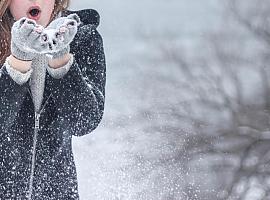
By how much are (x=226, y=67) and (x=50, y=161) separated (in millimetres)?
3441

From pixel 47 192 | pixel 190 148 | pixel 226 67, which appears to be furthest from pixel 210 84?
pixel 47 192

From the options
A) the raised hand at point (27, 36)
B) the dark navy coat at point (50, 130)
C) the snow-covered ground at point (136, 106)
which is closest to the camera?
the raised hand at point (27, 36)

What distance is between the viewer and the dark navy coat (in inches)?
39.0

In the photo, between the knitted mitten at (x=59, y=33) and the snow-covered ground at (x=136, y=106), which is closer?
the knitted mitten at (x=59, y=33)

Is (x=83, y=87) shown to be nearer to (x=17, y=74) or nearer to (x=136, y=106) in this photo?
(x=17, y=74)

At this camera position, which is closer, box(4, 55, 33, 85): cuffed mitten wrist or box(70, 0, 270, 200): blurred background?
box(4, 55, 33, 85): cuffed mitten wrist

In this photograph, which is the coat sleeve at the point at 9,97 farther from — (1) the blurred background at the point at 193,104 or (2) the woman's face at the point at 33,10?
(1) the blurred background at the point at 193,104

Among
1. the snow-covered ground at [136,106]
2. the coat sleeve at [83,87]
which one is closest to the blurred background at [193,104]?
the snow-covered ground at [136,106]

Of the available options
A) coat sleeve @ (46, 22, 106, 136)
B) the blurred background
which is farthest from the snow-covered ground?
coat sleeve @ (46, 22, 106, 136)

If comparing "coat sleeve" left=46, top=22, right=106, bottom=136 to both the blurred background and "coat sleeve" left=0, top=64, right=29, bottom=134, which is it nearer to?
"coat sleeve" left=0, top=64, right=29, bottom=134

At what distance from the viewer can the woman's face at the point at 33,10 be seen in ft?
3.27

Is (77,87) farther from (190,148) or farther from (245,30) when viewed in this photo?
(245,30)

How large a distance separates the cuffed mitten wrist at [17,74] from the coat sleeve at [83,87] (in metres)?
0.04

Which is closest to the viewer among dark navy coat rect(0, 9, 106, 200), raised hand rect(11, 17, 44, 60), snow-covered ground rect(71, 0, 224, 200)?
raised hand rect(11, 17, 44, 60)
